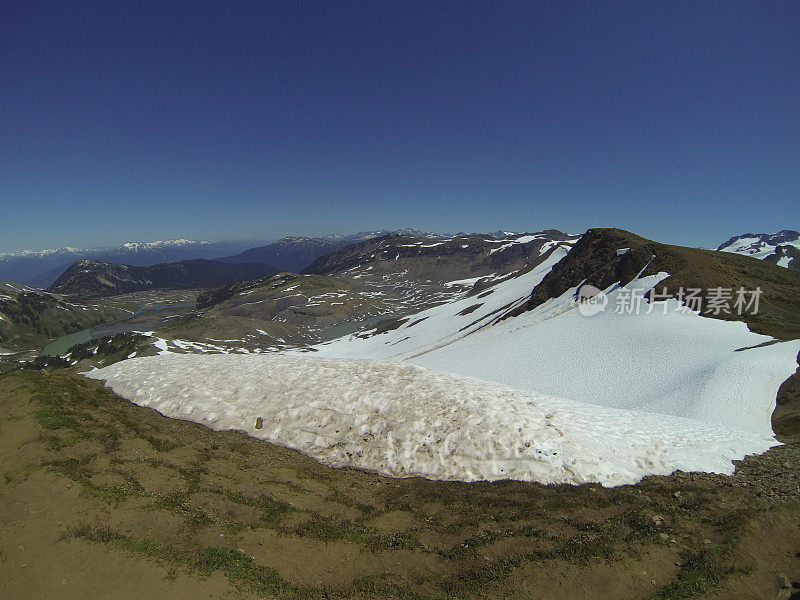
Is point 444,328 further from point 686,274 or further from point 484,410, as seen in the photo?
point 484,410

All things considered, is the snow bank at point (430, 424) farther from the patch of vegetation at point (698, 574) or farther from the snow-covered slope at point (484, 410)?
the patch of vegetation at point (698, 574)

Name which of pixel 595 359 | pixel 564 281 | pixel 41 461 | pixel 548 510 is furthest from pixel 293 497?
pixel 564 281

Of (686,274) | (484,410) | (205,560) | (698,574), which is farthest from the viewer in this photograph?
(686,274)

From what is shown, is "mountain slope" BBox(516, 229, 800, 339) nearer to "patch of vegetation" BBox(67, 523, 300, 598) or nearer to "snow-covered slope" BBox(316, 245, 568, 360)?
"snow-covered slope" BBox(316, 245, 568, 360)

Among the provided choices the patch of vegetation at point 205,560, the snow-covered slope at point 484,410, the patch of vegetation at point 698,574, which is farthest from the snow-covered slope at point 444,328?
the patch of vegetation at point 205,560

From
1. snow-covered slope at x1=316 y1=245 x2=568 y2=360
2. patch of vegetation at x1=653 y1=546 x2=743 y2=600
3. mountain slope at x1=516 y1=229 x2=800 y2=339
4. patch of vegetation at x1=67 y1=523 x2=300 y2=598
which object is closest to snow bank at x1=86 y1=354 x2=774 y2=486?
patch of vegetation at x1=653 y1=546 x2=743 y2=600

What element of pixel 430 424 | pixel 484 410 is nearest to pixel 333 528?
pixel 430 424

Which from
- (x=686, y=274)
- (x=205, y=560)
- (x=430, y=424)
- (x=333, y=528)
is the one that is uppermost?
(x=686, y=274)

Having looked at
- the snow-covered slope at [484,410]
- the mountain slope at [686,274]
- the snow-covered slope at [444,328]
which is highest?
the mountain slope at [686,274]
